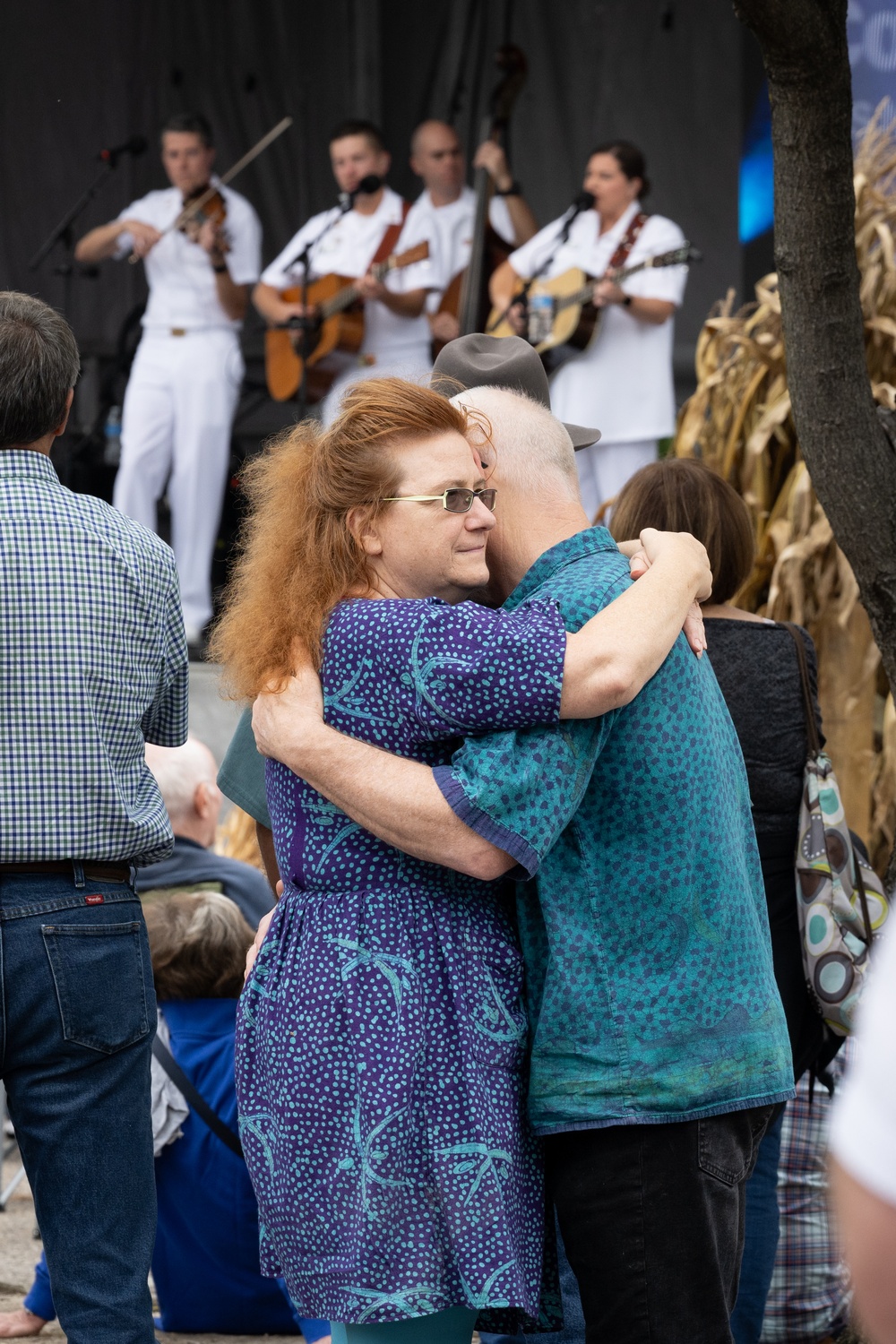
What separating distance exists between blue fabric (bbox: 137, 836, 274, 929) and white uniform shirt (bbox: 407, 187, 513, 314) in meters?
5.13

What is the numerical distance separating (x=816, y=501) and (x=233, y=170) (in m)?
5.38

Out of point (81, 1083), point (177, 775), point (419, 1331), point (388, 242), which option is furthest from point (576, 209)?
point (419, 1331)

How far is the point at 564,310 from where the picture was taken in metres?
6.97

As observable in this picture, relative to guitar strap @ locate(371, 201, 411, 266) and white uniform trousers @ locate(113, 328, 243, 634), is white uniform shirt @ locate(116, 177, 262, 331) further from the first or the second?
guitar strap @ locate(371, 201, 411, 266)

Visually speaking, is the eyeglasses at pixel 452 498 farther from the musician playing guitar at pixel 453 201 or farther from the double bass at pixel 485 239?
the musician playing guitar at pixel 453 201

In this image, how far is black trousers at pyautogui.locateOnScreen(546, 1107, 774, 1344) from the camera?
168 cm

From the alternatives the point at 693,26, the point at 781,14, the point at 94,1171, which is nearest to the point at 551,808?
the point at 94,1171

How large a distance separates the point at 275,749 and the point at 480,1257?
605 millimetres

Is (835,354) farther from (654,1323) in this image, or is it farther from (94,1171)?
(94,1171)

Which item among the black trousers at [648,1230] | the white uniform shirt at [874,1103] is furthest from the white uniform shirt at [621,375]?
the white uniform shirt at [874,1103]

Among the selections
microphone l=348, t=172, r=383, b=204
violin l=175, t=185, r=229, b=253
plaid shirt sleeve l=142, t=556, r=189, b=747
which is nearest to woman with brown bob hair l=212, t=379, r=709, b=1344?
plaid shirt sleeve l=142, t=556, r=189, b=747

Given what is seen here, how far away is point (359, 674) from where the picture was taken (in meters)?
1.73

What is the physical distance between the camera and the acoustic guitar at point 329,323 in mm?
7785

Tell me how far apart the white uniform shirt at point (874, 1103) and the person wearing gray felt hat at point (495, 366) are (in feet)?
5.10
